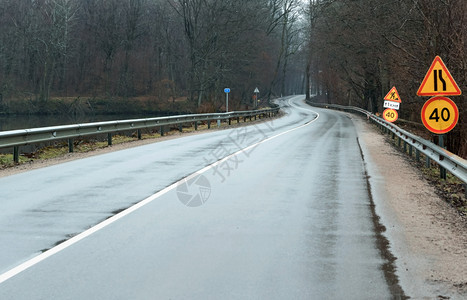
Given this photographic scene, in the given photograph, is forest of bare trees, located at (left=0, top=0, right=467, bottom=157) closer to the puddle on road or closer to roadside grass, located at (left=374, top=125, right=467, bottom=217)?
roadside grass, located at (left=374, top=125, right=467, bottom=217)

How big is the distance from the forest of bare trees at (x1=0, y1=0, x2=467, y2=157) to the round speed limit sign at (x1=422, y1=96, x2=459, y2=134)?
5833 mm

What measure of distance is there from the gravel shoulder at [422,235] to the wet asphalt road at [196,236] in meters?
0.24

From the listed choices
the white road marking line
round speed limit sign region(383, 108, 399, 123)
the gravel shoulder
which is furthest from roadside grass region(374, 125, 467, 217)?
round speed limit sign region(383, 108, 399, 123)

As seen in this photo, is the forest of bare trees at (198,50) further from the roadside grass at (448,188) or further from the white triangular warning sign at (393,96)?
the roadside grass at (448,188)

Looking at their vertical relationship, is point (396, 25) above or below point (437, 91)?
above

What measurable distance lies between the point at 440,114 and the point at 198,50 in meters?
40.5

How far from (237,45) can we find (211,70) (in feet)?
13.4

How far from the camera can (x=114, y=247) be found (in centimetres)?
656

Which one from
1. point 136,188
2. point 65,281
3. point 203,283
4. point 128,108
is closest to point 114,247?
point 65,281

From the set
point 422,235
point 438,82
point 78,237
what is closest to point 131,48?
point 438,82

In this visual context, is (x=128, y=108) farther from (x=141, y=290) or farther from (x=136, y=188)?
(x=141, y=290)

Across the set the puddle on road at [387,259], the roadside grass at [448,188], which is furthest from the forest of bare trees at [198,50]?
the puddle on road at [387,259]

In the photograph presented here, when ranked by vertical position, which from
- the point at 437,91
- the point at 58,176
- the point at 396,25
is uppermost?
the point at 396,25

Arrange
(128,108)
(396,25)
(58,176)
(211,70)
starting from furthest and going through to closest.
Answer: (128,108), (211,70), (396,25), (58,176)
